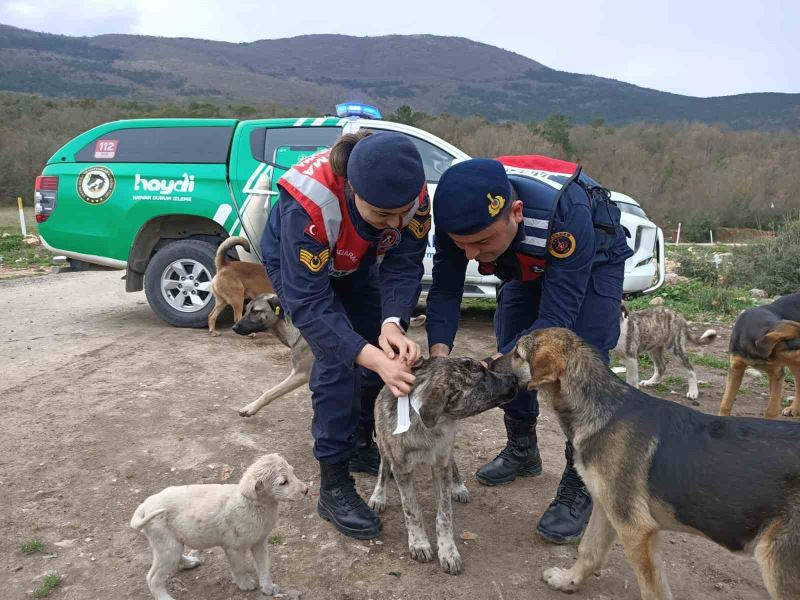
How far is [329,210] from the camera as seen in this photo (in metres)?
3.11

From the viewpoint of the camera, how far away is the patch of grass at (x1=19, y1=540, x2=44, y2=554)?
3.20 meters

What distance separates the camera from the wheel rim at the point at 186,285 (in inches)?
308

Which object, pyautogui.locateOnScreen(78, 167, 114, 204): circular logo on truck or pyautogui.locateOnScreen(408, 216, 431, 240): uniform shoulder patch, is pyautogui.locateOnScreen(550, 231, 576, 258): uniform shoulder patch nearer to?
pyautogui.locateOnScreen(408, 216, 431, 240): uniform shoulder patch

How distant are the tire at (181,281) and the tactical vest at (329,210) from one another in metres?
4.89

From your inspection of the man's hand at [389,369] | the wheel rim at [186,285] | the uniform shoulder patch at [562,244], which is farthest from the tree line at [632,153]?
the man's hand at [389,369]

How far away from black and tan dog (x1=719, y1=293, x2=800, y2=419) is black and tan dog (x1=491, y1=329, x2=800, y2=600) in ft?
11.4

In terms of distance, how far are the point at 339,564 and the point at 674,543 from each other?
1927 millimetres

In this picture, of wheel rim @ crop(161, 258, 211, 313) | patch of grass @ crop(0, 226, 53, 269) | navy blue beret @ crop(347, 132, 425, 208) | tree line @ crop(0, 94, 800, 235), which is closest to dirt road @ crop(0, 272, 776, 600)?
wheel rim @ crop(161, 258, 211, 313)

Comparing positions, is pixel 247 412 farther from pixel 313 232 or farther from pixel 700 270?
pixel 700 270

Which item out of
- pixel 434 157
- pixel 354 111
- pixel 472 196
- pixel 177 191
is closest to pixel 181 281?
pixel 177 191

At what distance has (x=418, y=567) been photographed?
3.22 meters

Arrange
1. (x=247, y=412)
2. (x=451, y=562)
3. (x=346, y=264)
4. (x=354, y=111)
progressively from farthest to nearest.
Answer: (x=354, y=111), (x=247, y=412), (x=346, y=264), (x=451, y=562)

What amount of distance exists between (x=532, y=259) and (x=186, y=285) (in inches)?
220

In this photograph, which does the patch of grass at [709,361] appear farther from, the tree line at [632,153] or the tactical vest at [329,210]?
the tree line at [632,153]
